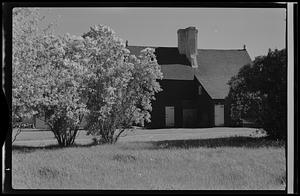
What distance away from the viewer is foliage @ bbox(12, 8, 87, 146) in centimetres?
428

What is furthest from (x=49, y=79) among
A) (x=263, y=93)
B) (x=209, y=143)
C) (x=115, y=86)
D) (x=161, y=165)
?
(x=263, y=93)

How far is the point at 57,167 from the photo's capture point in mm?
4363

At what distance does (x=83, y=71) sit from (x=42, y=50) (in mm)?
464

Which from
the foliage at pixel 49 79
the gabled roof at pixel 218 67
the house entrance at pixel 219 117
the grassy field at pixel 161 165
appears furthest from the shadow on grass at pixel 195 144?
the gabled roof at pixel 218 67

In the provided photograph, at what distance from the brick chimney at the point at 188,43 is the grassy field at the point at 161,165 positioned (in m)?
0.86

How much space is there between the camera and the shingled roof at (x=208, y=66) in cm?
440

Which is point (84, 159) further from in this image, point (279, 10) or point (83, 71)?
point (279, 10)

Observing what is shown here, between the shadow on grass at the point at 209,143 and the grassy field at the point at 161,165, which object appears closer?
the grassy field at the point at 161,165

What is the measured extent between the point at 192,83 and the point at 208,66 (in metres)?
0.24

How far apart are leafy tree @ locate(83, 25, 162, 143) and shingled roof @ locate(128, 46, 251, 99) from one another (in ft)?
0.40

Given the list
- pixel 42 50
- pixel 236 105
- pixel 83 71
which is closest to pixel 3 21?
pixel 42 50

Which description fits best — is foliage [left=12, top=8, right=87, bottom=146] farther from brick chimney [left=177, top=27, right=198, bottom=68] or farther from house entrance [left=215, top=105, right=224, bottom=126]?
house entrance [left=215, top=105, right=224, bottom=126]

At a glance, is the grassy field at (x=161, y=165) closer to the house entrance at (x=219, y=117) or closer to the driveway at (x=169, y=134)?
the driveway at (x=169, y=134)

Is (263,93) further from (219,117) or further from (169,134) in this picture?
(169,134)
